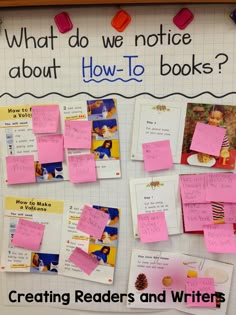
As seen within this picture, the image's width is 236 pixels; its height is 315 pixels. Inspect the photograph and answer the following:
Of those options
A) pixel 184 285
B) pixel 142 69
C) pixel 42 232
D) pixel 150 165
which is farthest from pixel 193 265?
pixel 142 69

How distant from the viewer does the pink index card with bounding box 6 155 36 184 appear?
3.52 ft

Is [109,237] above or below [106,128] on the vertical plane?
below

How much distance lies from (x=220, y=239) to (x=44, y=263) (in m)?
0.51

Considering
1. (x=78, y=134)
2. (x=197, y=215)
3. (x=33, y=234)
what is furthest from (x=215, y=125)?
(x=33, y=234)

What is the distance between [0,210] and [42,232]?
0.46 ft

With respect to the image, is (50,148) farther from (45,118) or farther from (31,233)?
(31,233)

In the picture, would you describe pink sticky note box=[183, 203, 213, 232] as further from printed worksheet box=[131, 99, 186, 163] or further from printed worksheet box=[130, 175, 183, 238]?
printed worksheet box=[131, 99, 186, 163]

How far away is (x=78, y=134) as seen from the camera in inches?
41.6

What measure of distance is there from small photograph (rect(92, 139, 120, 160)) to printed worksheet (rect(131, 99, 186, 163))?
0.18ft

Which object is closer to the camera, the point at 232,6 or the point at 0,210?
the point at 232,6

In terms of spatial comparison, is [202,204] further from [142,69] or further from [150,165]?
[142,69]

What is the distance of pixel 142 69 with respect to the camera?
3.39 ft

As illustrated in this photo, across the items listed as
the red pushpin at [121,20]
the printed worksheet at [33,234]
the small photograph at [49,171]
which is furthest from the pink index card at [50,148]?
the red pushpin at [121,20]

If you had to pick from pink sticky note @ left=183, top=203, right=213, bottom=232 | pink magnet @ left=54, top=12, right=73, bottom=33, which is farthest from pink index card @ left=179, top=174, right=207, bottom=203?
pink magnet @ left=54, top=12, right=73, bottom=33
